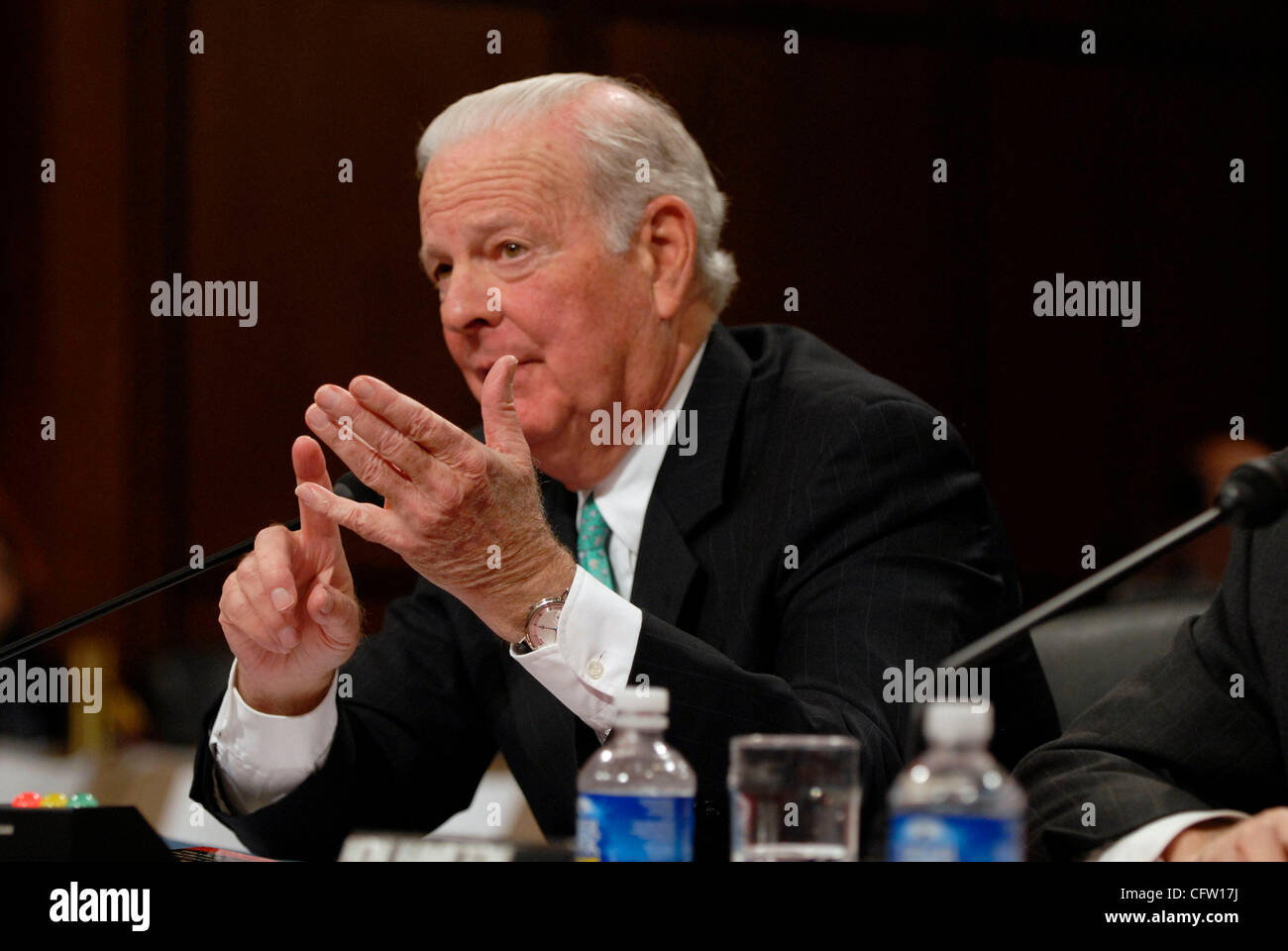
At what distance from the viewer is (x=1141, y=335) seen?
4.07 m

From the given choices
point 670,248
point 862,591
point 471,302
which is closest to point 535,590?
point 862,591

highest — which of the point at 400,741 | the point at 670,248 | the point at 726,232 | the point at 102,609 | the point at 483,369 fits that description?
the point at 726,232

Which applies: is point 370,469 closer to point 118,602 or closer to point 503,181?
point 118,602

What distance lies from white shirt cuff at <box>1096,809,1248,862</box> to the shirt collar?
850 millimetres

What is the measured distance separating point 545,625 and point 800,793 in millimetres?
400

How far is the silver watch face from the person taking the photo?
4.38 ft

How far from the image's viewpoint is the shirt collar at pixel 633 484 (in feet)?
6.20

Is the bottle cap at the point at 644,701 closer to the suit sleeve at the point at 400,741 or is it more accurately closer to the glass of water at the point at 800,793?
the glass of water at the point at 800,793

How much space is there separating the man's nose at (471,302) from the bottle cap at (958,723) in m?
1.13

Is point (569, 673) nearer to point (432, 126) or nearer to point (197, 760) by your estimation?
point (197, 760)

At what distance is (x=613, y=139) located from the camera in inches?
76.3

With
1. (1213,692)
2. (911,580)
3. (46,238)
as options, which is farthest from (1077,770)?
(46,238)

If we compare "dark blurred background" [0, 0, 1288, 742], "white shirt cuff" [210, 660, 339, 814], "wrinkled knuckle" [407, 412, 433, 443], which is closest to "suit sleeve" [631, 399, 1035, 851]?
"wrinkled knuckle" [407, 412, 433, 443]
